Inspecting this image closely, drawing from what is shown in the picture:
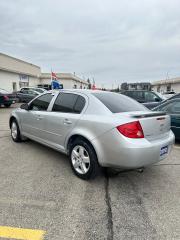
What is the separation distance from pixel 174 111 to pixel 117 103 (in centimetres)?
300

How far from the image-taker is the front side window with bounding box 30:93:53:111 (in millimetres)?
4633

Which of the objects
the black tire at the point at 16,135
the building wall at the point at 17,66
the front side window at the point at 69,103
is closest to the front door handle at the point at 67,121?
the front side window at the point at 69,103

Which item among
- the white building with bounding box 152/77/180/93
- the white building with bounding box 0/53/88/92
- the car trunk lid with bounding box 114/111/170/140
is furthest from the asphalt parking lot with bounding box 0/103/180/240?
the white building with bounding box 152/77/180/93

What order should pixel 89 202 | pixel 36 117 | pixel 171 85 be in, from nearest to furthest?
pixel 89 202 → pixel 36 117 → pixel 171 85

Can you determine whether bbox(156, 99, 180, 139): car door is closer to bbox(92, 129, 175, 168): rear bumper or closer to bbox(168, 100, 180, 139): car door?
bbox(168, 100, 180, 139): car door

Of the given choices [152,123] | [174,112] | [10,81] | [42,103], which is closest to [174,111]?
[174,112]

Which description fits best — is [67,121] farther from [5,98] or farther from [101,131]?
[5,98]

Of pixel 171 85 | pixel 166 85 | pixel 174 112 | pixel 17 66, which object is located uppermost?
pixel 17 66

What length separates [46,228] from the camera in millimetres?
2355

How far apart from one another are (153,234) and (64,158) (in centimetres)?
274

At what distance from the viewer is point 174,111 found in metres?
5.96

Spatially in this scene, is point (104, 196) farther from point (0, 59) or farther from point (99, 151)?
point (0, 59)

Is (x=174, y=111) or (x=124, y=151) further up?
(x=174, y=111)

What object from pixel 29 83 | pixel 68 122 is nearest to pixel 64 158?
pixel 68 122
